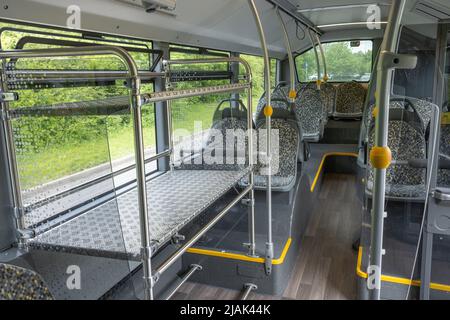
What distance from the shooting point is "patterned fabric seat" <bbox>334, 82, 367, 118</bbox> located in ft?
23.5

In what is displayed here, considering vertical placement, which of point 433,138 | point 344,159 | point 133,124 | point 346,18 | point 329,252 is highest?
point 346,18

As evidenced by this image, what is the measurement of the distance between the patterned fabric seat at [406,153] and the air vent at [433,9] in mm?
517

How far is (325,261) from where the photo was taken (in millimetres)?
3207

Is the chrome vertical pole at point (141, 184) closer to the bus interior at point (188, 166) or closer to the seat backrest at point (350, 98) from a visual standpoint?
the bus interior at point (188, 166)

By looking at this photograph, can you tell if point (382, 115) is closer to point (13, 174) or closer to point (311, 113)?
point (13, 174)

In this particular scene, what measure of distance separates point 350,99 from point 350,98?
2 centimetres

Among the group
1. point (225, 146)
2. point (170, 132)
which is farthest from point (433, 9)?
point (170, 132)

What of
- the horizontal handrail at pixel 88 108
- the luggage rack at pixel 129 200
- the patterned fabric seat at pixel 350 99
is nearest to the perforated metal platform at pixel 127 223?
the luggage rack at pixel 129 200

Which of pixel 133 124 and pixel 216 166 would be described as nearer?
pixel 133 124

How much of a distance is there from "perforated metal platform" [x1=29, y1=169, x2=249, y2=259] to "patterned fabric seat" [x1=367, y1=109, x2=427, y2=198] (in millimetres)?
943

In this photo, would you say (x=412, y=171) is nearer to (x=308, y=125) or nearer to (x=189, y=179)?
(x=189, y=179)
